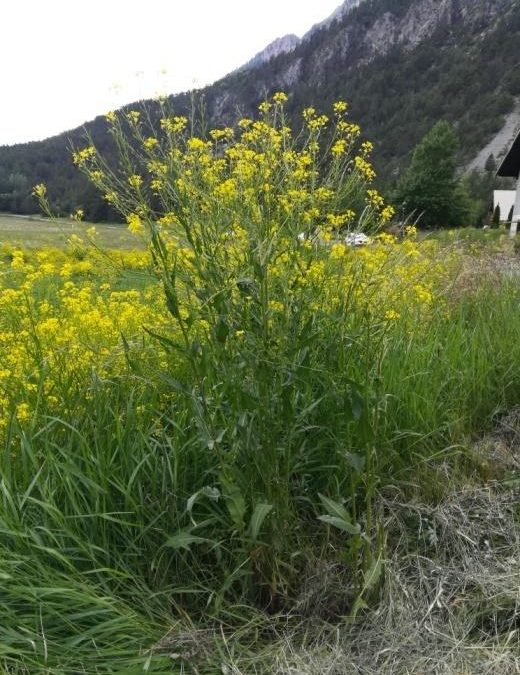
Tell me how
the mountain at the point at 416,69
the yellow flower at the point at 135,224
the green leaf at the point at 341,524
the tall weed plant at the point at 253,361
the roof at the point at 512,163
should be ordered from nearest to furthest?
the green leaf at the point at 341,524
the tall weed plant at the point at 253,361
the yellow flower at the point at 135,224
the roof at the point at 512,163
the mountain at the point at 416,69

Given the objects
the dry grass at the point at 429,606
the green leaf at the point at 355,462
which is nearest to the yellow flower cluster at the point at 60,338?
the green leaf at the point at 355,462

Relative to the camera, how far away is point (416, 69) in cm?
11581

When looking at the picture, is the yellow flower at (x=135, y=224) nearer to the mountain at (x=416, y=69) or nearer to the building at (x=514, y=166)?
the building at (x=514, y=166)

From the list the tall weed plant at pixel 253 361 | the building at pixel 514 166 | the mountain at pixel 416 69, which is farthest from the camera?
the mountain at pixel 416 69

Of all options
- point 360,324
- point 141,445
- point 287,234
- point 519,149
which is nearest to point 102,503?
point 141,445

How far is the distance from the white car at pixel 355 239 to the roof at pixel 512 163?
1860cm

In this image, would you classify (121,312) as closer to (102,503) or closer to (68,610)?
(102,503)

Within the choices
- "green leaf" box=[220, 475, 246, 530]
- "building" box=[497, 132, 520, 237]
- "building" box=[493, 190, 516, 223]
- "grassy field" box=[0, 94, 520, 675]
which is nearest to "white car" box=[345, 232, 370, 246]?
"grassy field" box=[0, 94, 520, 675]

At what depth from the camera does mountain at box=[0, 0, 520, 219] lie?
Answer: 8888 cm

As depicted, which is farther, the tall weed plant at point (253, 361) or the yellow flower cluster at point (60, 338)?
the yellow flower cluster at point (60, 338)

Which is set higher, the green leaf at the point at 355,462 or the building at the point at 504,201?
the green leaf at the point at 355,462

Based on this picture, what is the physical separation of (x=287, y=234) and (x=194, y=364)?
2.24 ft

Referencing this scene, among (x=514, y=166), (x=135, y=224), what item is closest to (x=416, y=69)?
(x=514, y=166)

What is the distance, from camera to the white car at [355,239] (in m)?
2.73
